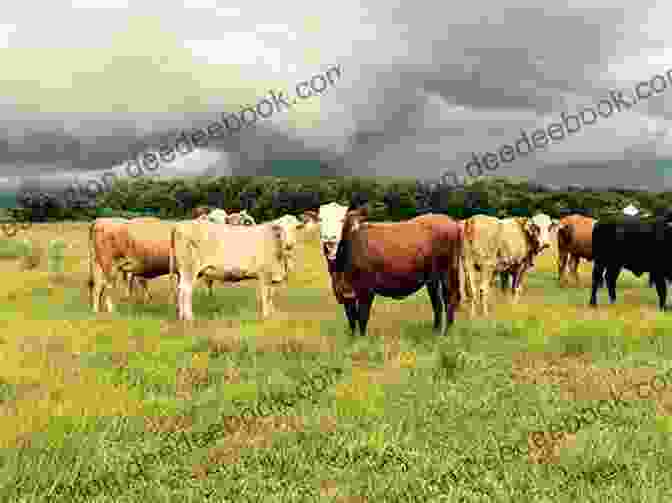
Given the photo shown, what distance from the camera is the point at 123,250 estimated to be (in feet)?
38.4

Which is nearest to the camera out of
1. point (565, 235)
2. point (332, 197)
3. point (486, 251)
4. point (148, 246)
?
point (148, 246)

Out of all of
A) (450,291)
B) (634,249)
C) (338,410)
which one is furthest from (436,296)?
(634,249)

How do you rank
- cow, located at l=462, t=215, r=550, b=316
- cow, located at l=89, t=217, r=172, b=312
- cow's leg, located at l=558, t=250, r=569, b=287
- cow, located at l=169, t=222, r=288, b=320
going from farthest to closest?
cow's leg, located at l=558, t=250, r=569, b=287 < cow, located at l=462, t=215, r=550, b=316 < cow, located at l=89, t=217, r=172, b=312 < cow, located at l=169, t=222, r=288, b=320

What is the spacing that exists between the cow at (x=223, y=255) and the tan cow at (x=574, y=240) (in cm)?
1059

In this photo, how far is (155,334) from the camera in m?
8.43

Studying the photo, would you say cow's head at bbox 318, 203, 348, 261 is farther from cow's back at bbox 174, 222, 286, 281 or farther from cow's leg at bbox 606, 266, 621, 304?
cow's leg at bbox 606, 266, 621, 304

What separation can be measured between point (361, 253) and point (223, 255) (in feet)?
10.8

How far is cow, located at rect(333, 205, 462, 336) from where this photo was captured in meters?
8.41

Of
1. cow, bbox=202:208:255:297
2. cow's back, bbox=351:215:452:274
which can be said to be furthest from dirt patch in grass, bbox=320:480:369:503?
cow, bbox=202:208:255:297

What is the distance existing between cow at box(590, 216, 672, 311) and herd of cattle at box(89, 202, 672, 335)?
0.02m

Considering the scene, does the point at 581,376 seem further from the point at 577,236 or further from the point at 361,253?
the point at 577,236

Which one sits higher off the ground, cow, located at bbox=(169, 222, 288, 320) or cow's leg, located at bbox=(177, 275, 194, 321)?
cow, located at bbox=(169, 222, 288, 320)

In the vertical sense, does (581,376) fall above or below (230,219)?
below

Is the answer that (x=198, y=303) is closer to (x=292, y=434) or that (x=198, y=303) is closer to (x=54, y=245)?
(x=292, y=434)
